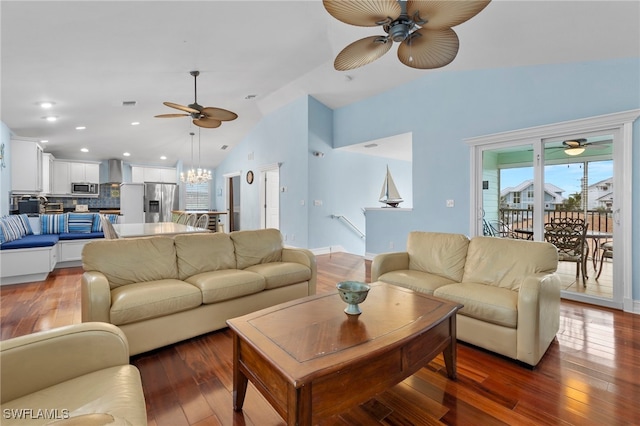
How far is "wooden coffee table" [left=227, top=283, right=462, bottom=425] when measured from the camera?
1226 millimetres

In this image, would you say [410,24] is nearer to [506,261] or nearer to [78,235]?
[506,261]

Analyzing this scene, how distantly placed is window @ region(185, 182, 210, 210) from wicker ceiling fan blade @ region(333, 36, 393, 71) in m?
9.22

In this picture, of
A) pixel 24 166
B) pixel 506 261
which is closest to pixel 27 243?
pixel 24 166

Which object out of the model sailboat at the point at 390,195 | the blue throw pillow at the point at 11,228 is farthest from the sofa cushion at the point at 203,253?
the model sailboat at the point at 390,195

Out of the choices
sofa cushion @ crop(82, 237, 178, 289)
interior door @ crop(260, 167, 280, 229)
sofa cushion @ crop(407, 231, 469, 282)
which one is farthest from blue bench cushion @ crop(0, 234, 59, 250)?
sofa cushion @ crop(407, 231, 469, 282)

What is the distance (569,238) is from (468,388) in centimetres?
323

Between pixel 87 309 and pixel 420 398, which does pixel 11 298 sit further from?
pixel 420 398

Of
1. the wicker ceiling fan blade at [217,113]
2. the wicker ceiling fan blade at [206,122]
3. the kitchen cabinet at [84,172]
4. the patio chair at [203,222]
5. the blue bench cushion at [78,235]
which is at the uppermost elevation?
the wicker ceiling fan blade at [217,113]

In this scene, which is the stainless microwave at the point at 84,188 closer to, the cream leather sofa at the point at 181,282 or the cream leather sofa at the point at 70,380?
the cream leather sofa at the point at 181,282

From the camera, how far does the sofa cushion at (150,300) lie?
2109 millimetres

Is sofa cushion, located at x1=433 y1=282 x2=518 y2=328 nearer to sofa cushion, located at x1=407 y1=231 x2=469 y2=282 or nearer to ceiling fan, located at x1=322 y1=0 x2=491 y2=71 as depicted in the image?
Answer: sofa cushion, located at x1=407 y1=231 x2=469 y2=282

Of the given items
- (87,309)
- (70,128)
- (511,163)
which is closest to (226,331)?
(87,309)

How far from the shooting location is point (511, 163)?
13.9 feet

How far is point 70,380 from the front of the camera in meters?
1.13
